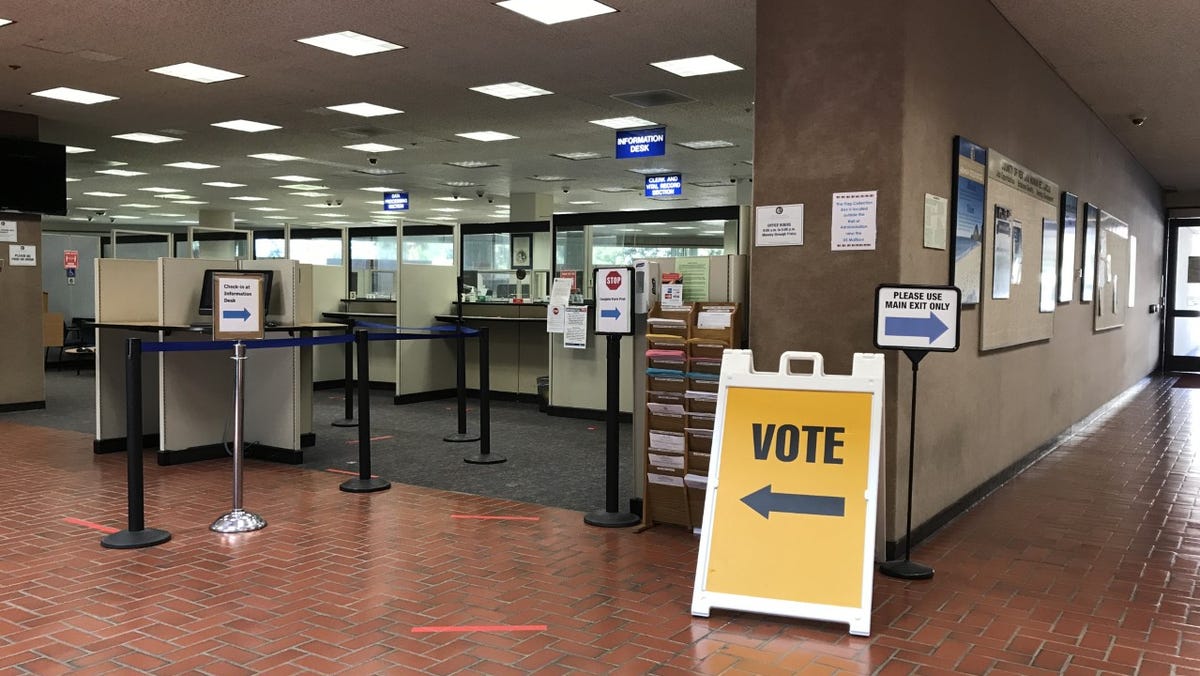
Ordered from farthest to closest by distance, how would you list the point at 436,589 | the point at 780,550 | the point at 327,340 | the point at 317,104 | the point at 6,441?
the point at 317,104 < the point at 6,441 < the point at 327,340 < the point at 436,589 < the point at 780,550

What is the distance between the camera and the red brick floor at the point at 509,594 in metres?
3.18

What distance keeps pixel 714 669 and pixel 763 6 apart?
3.20 meters

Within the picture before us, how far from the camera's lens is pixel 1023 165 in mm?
6285

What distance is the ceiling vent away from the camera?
28.9ft

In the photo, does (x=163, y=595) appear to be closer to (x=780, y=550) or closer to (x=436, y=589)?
(x=436, y=589)

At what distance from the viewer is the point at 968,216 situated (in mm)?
5125

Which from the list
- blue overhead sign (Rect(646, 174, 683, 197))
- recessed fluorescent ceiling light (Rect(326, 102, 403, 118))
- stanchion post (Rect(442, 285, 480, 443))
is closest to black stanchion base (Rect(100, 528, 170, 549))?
stanchion post (Rect(442, 285, 480, 443))

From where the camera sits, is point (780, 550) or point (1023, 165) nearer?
point (780, 550)

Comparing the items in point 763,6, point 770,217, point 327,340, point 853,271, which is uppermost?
point 763,6

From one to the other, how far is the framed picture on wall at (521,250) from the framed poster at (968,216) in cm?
635

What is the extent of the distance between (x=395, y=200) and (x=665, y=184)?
623cm

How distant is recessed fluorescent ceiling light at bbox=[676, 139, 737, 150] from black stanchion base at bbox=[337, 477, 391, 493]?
24.2 feet

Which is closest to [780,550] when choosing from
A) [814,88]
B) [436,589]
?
[436,589]

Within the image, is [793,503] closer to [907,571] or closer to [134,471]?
[907,571]
